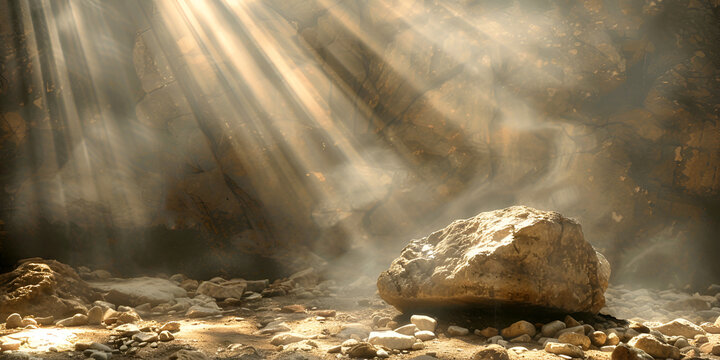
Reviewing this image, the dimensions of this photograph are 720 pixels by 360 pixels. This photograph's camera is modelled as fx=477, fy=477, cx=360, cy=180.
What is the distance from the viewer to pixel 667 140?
680 centimetres

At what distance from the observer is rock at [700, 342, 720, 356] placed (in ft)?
9.01

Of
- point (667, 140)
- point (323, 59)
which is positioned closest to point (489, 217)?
point (667, 140)

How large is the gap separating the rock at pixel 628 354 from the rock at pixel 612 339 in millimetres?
381

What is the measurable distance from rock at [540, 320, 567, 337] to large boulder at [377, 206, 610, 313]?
0.19 meters

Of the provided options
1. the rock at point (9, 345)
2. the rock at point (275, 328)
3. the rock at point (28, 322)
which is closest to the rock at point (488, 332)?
the rock at point (275, 328)

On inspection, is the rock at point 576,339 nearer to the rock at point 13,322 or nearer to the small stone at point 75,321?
the small stone at point 75,321

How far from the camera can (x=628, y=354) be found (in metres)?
2.53

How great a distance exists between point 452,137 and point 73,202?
6.01m

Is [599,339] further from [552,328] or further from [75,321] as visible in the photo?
[75,321]

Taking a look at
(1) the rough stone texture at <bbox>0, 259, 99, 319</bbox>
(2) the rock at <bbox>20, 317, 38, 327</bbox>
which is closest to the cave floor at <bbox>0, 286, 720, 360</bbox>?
(2) the rock at <bbox>20, 317, 38, 327</bbox>

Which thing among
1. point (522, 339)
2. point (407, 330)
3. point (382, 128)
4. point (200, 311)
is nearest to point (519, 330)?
point (522, 339)

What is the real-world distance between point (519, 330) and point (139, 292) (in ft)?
12.6

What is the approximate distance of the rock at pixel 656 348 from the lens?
269 cm

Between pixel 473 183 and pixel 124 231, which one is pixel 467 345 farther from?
pixel 124 231
